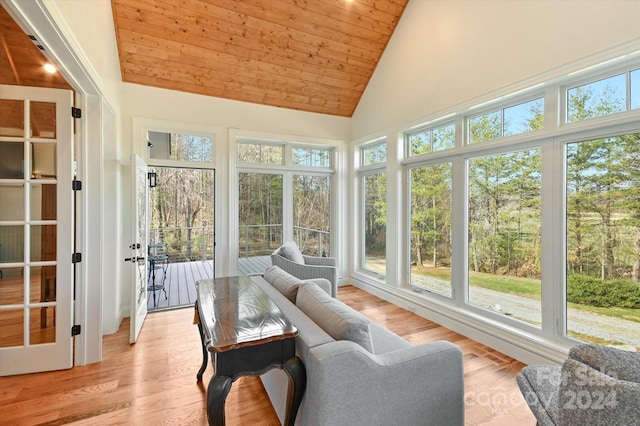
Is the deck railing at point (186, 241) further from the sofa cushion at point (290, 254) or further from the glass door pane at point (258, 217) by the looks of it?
the sofa cushion at point (290, 254)

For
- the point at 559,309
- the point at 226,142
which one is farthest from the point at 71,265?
the point at 559,309

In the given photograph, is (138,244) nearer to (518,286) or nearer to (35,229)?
(35,229)

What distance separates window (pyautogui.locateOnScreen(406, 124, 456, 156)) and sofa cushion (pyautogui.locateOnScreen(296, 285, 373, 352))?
2.77 m

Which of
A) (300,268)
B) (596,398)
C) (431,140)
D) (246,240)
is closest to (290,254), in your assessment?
(300,268)

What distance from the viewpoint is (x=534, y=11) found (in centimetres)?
276

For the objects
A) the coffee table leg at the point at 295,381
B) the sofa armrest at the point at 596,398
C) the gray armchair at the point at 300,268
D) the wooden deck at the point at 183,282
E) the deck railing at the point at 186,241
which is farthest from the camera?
the deck railing at the point at 186,241

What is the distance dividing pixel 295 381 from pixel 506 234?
9.17 feet

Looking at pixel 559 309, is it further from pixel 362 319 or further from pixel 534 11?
pixel 534 11

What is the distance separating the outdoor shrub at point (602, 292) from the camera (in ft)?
7.73

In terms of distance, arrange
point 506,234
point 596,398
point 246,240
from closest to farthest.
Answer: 1. point 596,398
2. point 506,234
3. point 246,240

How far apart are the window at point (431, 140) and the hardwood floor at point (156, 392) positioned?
2.38 meters

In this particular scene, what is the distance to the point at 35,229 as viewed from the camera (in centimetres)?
263

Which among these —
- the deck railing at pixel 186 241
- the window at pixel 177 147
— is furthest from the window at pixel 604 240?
the deck railing at pixel 186 241

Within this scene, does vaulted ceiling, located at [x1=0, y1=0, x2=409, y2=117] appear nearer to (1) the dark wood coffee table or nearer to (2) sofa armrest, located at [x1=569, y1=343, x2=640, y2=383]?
(1) the dark wood coffee table
